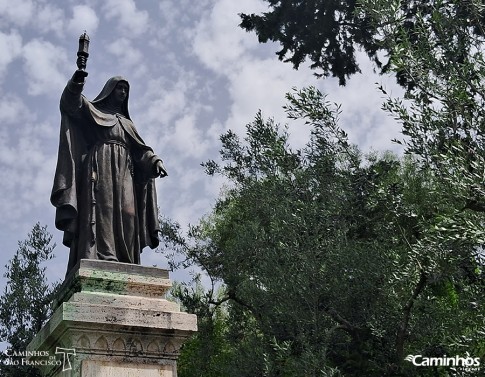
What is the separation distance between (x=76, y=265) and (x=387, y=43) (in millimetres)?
6101

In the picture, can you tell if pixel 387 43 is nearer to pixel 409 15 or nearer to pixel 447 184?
pixel 447 184

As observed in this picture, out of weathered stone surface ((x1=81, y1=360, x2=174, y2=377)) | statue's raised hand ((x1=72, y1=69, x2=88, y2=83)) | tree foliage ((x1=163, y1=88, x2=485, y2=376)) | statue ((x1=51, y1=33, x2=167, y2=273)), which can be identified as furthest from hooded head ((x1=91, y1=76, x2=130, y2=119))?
tree foliage ((x1=163, y1=88, x2=485, y2=376))

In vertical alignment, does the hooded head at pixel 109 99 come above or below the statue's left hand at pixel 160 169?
above

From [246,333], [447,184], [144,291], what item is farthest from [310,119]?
[144,291]

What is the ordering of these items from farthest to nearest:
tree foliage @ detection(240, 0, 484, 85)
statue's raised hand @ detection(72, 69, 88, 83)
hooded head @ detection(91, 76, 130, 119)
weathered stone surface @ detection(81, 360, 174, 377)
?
1. tree foliage @ detection(240, 0, 484, 85)
2. hooded head @ detection(91, 76, 130, 119)
3. statue's raised hand @ detection(72, 69, 88, 83)
4. weathered stone surface @ detection(81, 360, 174, 377)

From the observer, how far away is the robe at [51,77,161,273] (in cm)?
684

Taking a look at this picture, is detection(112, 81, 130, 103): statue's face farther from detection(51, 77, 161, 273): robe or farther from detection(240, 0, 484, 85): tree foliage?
detection(240, 0, 484, 85): tree foliage

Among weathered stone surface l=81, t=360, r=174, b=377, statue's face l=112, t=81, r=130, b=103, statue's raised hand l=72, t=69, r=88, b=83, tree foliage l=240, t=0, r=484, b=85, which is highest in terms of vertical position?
tree foliage l=240, t=0, r=484, b=85

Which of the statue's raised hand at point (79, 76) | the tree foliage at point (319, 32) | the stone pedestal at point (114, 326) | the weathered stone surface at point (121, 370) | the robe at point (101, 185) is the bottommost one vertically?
the weathered stone surface at point (121, 370)

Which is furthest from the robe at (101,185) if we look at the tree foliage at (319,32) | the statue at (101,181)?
the tree foliage at (319,32)

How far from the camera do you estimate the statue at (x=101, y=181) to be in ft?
22.4

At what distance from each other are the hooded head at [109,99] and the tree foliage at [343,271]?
480 centimetres

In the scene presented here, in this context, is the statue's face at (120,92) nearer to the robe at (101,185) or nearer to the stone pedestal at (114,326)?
the robe at (101,185)

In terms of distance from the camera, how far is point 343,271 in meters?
12.1
